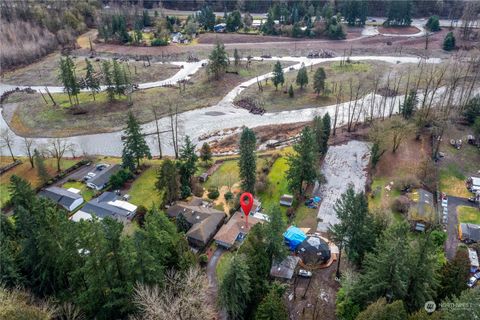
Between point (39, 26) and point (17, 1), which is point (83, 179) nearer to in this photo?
point (39, 26)

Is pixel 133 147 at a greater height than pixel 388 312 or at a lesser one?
lesser

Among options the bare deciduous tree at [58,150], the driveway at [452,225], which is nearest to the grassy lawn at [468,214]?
the driveway at [452,225]

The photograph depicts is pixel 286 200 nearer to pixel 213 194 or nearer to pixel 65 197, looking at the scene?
pixel 213 194

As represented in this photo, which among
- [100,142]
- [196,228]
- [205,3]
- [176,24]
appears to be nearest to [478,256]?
[196,228]

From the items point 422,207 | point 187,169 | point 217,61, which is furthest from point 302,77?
point 422,207

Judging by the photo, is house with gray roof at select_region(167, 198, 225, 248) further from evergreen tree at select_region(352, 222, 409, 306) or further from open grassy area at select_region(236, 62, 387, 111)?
open grassy area at select_region(236, 62, 387, 111)

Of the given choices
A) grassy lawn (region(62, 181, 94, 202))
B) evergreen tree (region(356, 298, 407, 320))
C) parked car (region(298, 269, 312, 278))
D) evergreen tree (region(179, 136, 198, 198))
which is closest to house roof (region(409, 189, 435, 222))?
parked car (region(298, 269, 312, 278))
